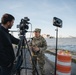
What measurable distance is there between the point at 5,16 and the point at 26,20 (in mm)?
944

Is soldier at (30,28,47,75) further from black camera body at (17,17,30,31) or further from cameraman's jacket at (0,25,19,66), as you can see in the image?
cameraman's jacket at (0,25,19,66)

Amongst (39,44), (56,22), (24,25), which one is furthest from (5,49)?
(39,44)

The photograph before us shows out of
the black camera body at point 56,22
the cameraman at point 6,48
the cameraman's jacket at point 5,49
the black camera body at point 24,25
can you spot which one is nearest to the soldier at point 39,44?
the black camera body at point 56,22

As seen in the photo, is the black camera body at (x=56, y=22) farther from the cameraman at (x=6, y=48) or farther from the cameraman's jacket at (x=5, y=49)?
the cameraman's jacket at (x=5, y=49)

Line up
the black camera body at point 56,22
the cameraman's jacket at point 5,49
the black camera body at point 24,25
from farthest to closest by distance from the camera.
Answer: the black camera body at point 56,22, the black camera body at point 24,25, the cameraman's jacket at point 5,49

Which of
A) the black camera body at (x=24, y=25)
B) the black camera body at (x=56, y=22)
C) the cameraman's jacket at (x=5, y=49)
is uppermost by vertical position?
the black camera body at (x=56, y=22)

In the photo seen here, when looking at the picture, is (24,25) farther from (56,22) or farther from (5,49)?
(56,22)

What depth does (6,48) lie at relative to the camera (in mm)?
4918

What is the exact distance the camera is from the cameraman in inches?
191

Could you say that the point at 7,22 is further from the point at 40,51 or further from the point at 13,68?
the point at 40,51

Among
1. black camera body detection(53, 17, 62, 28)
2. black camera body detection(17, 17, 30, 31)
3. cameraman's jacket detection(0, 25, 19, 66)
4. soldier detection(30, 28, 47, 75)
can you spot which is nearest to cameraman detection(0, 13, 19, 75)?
cameraman's jacket detection(0, 25, 19, 66)

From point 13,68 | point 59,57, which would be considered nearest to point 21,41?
point 13,68

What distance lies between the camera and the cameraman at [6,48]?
4.86m

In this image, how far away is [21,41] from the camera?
18.7 ft
